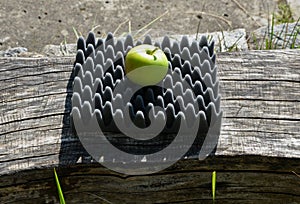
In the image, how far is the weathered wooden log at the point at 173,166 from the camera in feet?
7.00

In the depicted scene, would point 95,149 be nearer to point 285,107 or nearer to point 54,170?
point 54,170

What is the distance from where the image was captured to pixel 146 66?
212cm

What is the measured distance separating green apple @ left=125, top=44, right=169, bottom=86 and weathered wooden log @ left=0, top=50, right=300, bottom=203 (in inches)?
10.6

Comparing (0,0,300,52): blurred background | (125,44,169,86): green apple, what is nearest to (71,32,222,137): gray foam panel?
(125,44,169,86): green apple

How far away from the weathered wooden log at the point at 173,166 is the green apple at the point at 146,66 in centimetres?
27

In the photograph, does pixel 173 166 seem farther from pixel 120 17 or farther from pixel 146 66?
pixel 120 17

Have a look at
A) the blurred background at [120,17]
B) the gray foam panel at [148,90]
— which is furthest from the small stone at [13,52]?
the gray foam panel at [148,90]

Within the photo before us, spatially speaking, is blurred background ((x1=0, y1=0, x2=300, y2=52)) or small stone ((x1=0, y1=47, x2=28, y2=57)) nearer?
small stone ((x1=0, y1=47, x2=28, y2=57))

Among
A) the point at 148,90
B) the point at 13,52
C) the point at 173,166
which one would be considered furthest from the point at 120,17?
the point at 173,166

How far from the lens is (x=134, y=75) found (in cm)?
215

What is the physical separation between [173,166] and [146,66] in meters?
0.34

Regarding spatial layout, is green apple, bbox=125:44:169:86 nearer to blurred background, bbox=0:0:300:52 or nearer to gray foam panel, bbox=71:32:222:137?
gray foam panel, bbox=71:32:222:137

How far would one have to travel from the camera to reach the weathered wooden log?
84.0 inches

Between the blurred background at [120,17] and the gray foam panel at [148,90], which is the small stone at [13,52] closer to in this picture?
the blurred background at [120,17]
